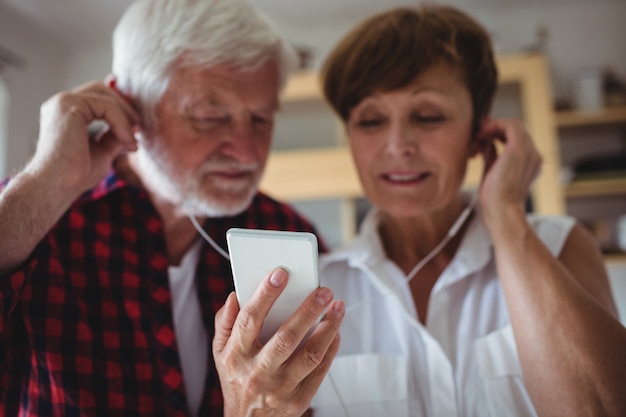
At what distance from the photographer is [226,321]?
608 millimetres

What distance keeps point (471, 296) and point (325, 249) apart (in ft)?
1.37

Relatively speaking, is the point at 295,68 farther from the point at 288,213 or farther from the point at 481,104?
the point at 481,104

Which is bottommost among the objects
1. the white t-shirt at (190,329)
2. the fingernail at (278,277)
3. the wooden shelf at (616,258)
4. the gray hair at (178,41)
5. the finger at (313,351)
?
the wooden shelf at (616,258)

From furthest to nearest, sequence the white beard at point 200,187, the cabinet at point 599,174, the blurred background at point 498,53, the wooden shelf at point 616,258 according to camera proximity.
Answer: the blurred background at point 498,53, the cabinet at point 599,174, the wooden shelf at point 616,258, the white beard at point 200,187

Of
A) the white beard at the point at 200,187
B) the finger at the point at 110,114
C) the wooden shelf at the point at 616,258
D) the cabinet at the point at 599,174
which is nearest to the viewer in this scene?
the finger at the point at 110,114

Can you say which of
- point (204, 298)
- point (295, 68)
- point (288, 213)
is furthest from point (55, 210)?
point (295, 68)

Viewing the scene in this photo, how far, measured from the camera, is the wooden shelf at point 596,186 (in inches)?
113

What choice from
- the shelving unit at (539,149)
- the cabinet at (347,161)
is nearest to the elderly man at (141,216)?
the shelving unit at (539,149)

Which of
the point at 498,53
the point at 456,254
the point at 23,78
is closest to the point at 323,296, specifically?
the point at 456,254

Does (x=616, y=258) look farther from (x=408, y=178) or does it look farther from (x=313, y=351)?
(x=313, y=351)

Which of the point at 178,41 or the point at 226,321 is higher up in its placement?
the point at 178,41

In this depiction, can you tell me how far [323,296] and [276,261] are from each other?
0.06 metres

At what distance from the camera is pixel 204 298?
0.99 m

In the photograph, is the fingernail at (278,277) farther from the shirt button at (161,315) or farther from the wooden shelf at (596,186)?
the wooden shelf at (596,186)
